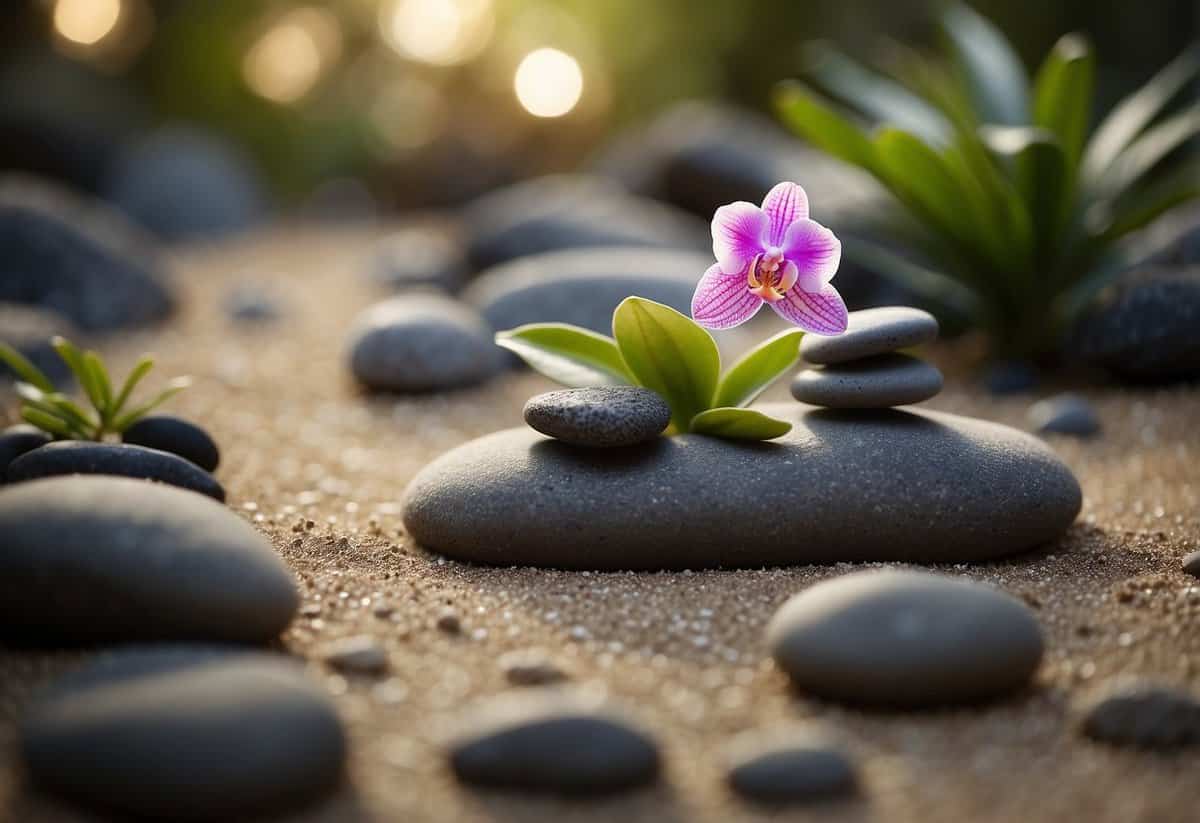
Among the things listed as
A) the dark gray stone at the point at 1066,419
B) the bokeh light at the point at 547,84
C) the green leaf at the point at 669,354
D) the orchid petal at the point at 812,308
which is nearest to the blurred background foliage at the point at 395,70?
the bokeh light at the point at 547,84

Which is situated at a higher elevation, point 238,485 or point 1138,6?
point 1138,6

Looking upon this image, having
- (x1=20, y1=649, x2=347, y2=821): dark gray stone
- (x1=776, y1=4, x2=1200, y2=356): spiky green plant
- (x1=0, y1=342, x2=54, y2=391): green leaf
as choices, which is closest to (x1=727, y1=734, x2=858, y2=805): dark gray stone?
(x1=20, y1=649, x2=347, y2=821): dark gray stone

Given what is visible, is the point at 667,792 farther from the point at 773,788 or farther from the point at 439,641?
the point at 439,641

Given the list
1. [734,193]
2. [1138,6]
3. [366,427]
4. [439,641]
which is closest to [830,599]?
[439,641]

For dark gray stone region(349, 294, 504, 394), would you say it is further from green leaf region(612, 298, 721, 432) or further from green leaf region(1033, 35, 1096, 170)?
green leaf region(1033, 35, 1096, 170)

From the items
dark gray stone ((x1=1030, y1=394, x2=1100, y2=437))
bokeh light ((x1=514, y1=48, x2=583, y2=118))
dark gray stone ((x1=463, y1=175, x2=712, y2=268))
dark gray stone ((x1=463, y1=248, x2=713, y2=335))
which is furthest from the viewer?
bokeh light ((x1=514, y1=48, x2=583, y2=118))

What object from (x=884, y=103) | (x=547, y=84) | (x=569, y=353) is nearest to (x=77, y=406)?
(x=569, y=353)

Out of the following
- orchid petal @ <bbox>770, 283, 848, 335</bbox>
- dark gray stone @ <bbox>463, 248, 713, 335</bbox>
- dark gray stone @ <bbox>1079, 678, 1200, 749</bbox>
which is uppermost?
dark gray stone @ <bbox>463, 248, 713, 335</bbox>
